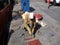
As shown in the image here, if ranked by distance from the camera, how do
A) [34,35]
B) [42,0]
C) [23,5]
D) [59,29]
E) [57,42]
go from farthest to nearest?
[42,0] < [23,5] < [59,29] < [34,35] < [57,42]

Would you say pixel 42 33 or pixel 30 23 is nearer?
pixel 30 23

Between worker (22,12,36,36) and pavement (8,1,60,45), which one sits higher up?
worker (22,12,36,36)

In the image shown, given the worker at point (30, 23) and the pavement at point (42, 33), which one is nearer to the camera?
the pavement at point (42, 33)

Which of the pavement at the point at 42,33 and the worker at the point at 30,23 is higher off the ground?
the worker at the point at 30,23

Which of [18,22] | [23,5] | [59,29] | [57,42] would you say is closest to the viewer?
[57,42]

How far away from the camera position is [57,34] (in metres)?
10.6

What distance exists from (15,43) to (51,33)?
2657 millimetres

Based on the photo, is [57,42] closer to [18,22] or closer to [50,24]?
[50,24]

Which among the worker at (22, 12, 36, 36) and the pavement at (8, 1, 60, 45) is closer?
the pavement at (8, 1, 60, 45)

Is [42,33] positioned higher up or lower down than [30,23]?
lower down

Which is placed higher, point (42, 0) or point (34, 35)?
point (34, 35)

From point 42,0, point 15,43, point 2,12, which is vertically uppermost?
point 2,12

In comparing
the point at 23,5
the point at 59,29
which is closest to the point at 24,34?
the point at 59,29

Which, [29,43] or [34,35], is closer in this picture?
[29,43]
